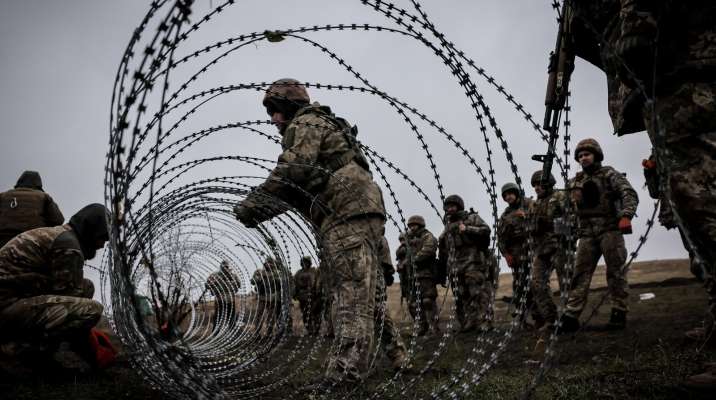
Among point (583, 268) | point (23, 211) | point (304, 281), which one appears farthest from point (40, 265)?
point (304, 281)

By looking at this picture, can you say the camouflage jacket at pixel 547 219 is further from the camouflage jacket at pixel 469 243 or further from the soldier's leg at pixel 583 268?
the camouflage jacket at pixel 469 243

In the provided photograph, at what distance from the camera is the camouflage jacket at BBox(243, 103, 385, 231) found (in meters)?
3.55

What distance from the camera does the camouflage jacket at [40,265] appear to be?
4160mm

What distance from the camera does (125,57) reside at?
198cm

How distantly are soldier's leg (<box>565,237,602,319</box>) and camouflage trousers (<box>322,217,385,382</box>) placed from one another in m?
3.26

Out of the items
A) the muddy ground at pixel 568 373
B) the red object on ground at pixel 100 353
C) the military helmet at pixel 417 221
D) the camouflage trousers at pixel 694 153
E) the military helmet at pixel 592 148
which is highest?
the military helmet at pixel 592 148

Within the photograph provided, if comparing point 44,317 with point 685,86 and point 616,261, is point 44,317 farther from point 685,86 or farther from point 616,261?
point 616,261

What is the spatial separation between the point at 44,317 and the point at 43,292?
15.5 inches

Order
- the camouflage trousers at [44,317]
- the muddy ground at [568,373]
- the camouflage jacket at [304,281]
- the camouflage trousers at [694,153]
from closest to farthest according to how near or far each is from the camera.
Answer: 1. the camouflage trousers at [694,153]
2. the muddy ground at [568,373]
3. the camouflage trousers at [44,317]
4. the camouflage jacket at [304,281]

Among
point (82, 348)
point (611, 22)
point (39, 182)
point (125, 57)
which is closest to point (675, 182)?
point (611, 22)

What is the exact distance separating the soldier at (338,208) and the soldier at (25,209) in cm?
398

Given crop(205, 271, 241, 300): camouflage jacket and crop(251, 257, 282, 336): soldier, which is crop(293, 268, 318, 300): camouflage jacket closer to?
crop(205, 271, 241, 300): camouflage jacket

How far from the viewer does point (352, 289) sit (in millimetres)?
3418

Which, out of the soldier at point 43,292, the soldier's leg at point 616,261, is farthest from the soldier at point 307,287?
the soldier at point 43,292
